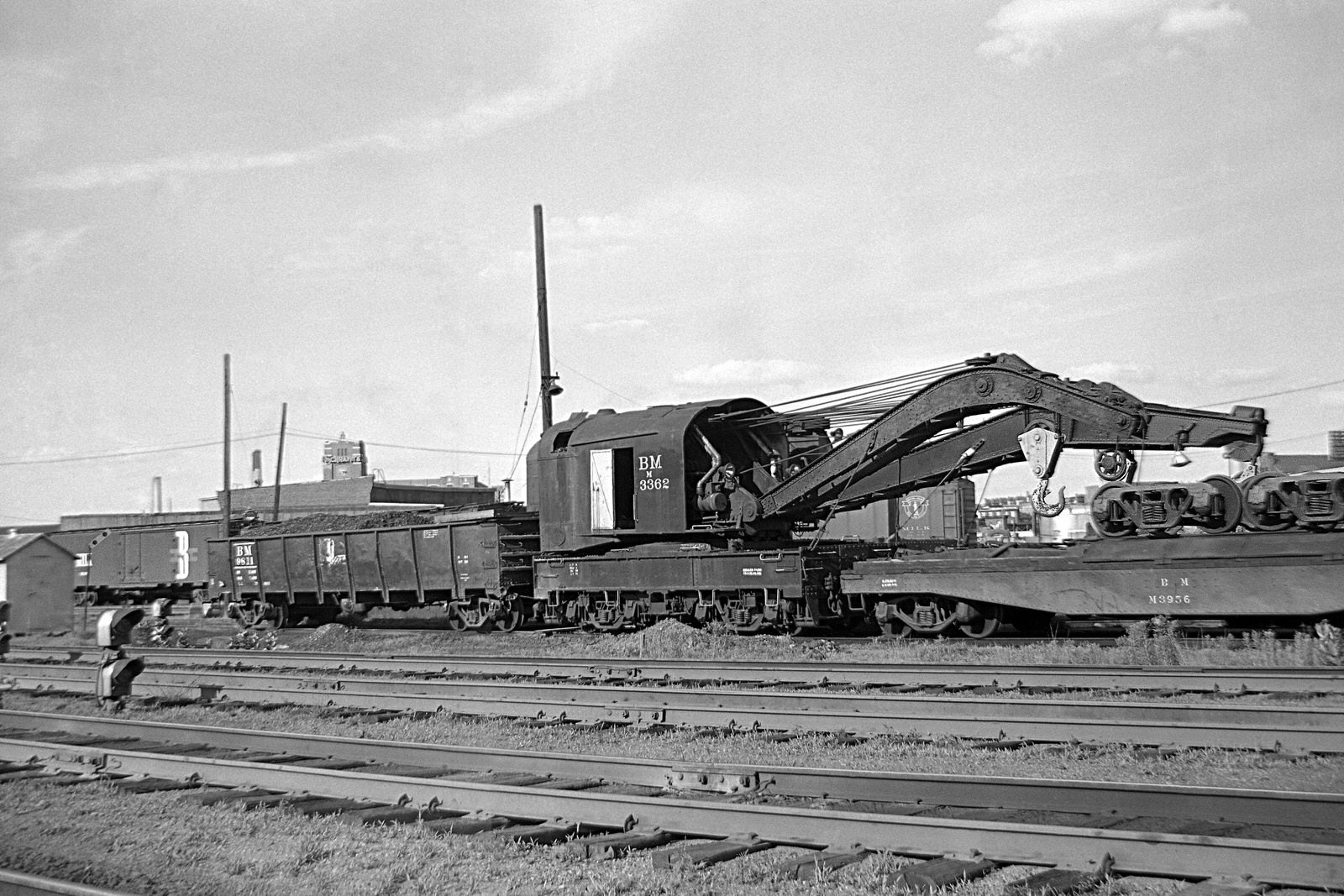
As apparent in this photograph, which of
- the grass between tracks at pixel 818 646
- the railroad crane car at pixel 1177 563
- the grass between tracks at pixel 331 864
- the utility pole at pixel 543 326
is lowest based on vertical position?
the grass between tracks at pixel 818 646

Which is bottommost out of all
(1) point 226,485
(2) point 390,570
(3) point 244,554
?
(2) point 390,570

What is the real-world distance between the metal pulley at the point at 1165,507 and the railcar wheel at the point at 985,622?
1.88 meters

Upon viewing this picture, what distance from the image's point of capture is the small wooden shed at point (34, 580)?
75.5 ft

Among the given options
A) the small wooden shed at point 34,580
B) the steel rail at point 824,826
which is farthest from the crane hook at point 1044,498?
the small wooden shed at point 34,580

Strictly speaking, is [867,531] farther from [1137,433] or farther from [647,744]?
[647,744]

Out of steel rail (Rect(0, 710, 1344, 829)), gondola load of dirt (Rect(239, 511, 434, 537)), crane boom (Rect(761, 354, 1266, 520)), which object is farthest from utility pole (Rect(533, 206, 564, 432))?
steel rail (Rect(0, 710, 1344, 829))

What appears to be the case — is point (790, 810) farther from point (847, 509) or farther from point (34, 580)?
point (34, 580)

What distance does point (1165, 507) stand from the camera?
13.4m

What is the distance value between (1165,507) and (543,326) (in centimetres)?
1735

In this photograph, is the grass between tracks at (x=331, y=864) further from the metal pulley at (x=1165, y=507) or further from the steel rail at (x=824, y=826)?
the metal pulley at (x=1165, y=507)

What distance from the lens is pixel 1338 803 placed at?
530 centimetres

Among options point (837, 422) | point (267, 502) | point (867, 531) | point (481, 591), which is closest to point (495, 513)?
point (481, 591)

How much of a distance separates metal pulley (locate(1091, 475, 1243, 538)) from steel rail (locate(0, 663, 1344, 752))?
5.37m

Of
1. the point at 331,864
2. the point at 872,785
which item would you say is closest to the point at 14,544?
the point at 331,864
